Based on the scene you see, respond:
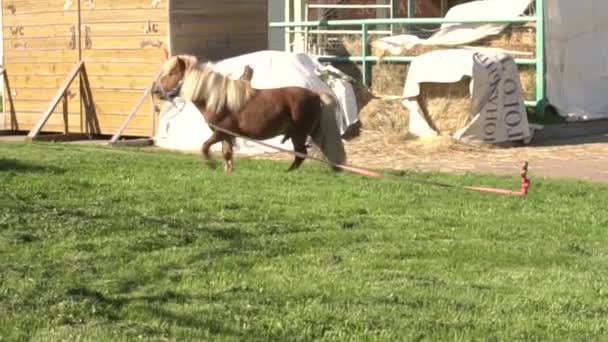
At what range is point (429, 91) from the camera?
16.9m

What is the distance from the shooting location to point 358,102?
17.7m

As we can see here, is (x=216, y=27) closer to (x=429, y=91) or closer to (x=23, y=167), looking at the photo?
(x=429, y=91)

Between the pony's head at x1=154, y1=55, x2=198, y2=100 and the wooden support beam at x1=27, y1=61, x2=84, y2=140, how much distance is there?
20.6 feet

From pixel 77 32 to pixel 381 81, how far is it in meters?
4.63

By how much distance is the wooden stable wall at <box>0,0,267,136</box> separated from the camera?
17.4 metres

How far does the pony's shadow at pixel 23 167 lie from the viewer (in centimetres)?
1193

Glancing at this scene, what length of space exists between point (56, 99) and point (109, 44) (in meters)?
1.19

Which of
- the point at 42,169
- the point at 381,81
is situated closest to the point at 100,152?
the point at 42,169

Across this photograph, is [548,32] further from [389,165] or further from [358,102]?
[389,165]

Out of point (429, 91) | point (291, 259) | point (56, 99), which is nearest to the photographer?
point (291, 259)

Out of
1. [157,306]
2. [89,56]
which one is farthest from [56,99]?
[157,306]

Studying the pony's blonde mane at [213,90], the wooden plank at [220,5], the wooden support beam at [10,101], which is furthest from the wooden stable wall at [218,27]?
the pony's blonde mane at [213,90]

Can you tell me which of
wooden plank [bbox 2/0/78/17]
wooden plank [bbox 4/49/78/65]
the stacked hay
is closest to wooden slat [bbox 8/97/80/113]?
wooden plank [bbox 4/49/78/65]

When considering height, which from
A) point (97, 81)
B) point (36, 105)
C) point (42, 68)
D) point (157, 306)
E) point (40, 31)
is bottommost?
point (157, 306)
